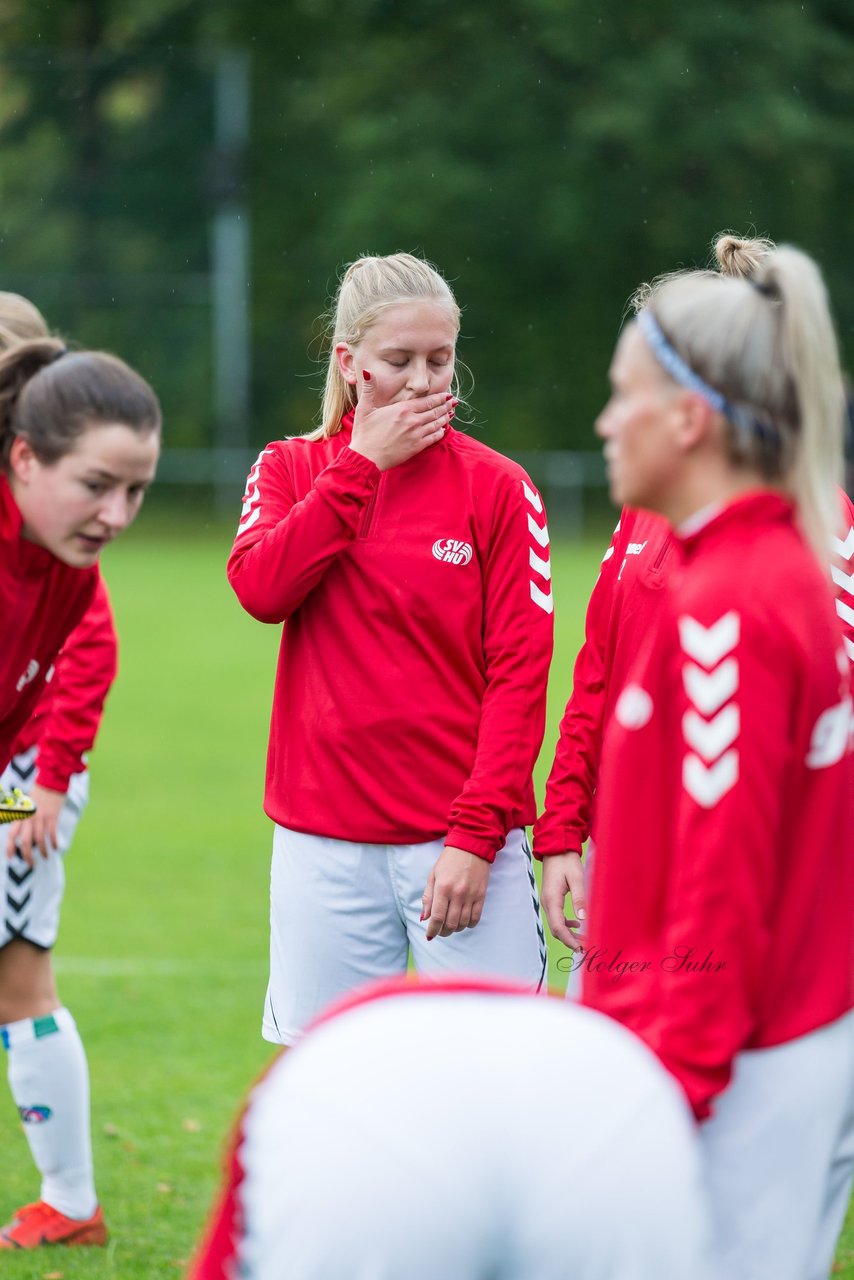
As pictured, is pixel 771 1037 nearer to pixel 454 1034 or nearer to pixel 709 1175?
pixel 709 1175

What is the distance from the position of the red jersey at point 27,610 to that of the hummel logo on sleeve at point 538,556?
3.02ft

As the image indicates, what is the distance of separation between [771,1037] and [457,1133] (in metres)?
0.57

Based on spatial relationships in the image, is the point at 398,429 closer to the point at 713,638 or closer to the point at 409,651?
the point at 409,651

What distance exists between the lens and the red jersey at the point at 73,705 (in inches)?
176

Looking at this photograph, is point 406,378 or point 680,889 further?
point 406,378

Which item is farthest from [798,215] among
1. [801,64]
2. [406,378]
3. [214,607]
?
[406,378]

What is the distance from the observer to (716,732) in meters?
2.04

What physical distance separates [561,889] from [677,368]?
1.62 meters

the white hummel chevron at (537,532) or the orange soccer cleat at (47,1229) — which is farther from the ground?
the white hummel chevron at (537,532)

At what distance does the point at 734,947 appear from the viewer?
2049mm

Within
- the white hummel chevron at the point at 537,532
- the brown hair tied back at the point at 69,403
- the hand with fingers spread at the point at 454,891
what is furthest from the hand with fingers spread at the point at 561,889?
the brown hair tied back at the point at 69,403

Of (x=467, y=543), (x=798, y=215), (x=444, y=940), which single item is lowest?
(x=444, y=940)

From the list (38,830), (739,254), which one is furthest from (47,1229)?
(739,254)

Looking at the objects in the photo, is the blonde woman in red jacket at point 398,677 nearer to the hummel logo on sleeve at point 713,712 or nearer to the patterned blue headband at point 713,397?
the patterned blue headband at point 713,397
